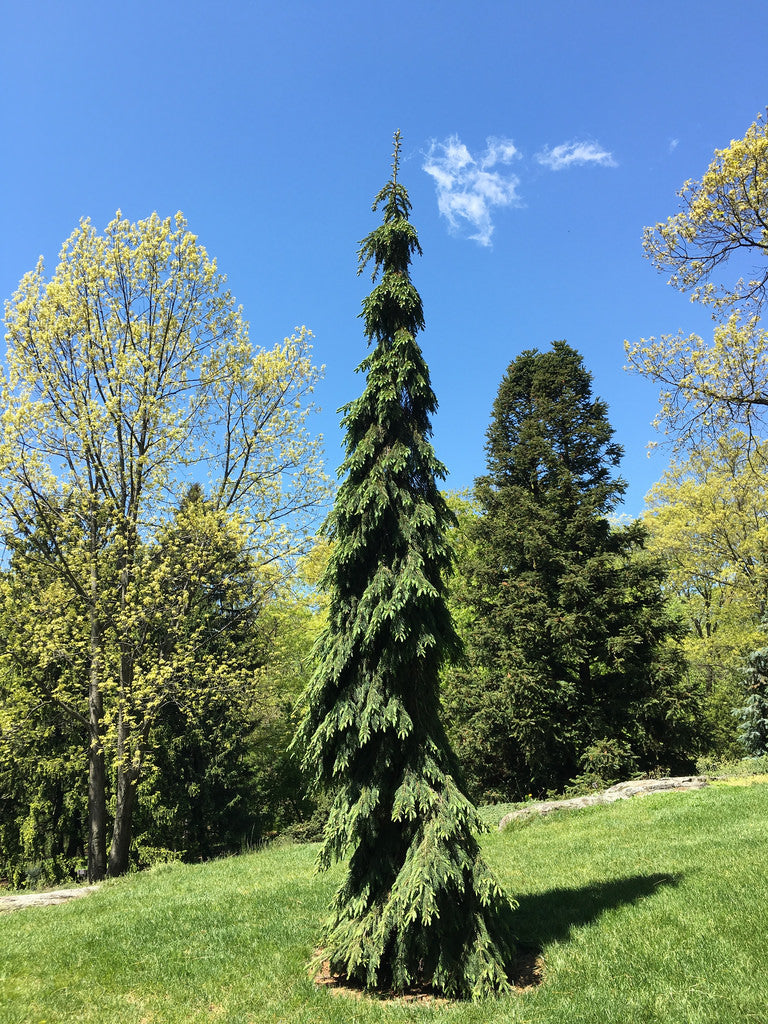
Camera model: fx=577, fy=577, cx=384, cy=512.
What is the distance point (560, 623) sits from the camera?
17.4 meters

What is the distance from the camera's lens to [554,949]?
19.6 ft

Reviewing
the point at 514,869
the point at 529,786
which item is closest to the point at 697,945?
the point at 514,869

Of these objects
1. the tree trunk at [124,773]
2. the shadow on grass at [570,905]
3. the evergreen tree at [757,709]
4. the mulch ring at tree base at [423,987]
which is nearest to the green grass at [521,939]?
the shadow on grass at [570,905]

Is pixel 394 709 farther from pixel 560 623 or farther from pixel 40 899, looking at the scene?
pixel 560 623

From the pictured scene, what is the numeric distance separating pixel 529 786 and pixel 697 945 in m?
13.9

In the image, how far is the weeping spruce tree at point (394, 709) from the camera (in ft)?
18.1

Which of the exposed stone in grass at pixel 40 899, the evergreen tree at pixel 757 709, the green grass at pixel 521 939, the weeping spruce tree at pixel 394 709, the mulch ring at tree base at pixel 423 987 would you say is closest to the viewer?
the green grass at pixel 521 939

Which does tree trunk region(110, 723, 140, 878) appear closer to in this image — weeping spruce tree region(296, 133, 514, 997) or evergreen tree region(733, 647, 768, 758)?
weeping spruce tree region(296, 133, 514, 997)

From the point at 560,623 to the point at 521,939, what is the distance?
11743mm

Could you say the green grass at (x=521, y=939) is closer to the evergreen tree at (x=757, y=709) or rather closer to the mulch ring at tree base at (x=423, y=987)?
the mulch ring at tree base at (x=423, y=987)

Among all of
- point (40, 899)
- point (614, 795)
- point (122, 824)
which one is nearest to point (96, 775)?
point (122, 824)

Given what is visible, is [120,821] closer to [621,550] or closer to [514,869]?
[514,869]

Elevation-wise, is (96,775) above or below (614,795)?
above

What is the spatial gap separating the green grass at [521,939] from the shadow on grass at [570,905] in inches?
1.1
